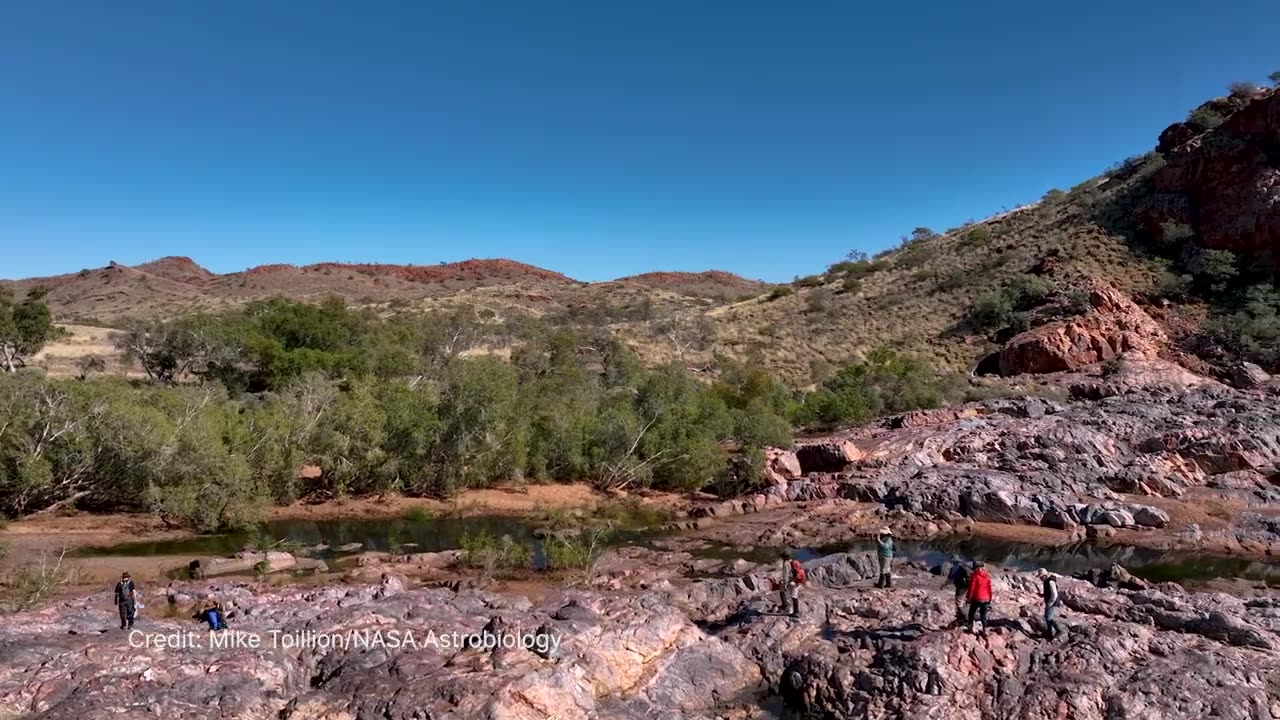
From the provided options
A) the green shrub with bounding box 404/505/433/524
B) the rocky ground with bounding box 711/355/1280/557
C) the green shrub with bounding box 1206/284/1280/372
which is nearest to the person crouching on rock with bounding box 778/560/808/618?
the rocky ground with bounding box 711/355/1280/557

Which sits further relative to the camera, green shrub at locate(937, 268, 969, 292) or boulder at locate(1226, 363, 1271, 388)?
green shrub at locate(937, 268, 969, 292)

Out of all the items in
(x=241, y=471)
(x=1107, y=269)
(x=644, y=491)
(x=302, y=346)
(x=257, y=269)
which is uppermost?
(x=257, y=269)

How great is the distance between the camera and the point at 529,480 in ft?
96.5

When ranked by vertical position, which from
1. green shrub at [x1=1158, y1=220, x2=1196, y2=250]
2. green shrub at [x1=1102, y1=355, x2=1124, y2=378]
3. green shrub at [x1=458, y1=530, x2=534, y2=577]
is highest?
green shrub at [x1=1158, y1=220, x2=1196, y2=250]

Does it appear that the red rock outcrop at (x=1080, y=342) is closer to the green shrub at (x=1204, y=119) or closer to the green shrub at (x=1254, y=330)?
the green shrub at (x=1254, y=330)

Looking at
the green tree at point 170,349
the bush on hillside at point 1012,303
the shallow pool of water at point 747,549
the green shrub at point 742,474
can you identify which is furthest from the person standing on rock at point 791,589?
the bush on hillside at point 1012,303

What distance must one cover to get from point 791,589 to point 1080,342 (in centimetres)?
3677

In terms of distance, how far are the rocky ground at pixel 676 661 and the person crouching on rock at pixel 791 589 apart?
247 mm

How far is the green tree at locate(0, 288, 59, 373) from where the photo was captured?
44031 mm

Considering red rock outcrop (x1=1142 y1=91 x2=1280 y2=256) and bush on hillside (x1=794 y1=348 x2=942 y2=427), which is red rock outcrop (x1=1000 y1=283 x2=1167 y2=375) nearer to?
bush on hillside (x1=794 y1=348 x2=942 y2=427)

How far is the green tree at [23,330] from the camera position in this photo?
144 feet

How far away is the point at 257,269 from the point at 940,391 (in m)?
125

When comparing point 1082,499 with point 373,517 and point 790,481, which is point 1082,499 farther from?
point 373,517

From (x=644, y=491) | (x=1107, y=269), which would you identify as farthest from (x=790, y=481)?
(x=1107, y=269)
